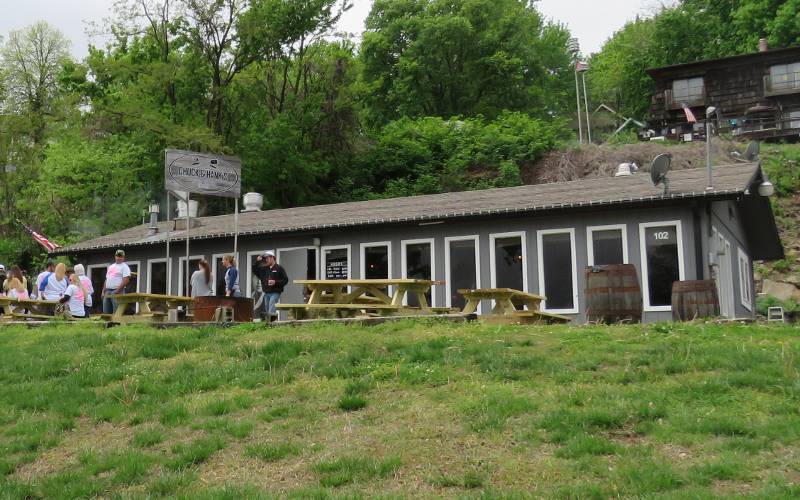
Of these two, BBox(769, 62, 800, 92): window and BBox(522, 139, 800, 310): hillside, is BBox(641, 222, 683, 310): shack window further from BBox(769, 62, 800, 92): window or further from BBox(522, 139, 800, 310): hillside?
BBox(769, 62, 800, 92): window

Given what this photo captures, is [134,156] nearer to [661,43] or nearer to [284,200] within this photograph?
[284,200]

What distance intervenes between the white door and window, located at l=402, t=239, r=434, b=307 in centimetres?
635

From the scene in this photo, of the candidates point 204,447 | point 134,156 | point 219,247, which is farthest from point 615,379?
point 134,156

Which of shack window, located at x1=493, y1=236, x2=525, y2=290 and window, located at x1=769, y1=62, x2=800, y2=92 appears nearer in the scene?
shack window, located at x1=493, y1=236, x2=525, y2=290

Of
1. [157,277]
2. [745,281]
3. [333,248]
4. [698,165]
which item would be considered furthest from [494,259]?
[698,165]

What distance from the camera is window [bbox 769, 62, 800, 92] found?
4656cm

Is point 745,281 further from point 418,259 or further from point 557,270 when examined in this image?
point 418,259

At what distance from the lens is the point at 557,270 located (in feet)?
61.2

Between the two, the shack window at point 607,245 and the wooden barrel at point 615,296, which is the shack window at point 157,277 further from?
the wooden barrel at point 615,296

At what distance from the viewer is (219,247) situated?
77.0ft

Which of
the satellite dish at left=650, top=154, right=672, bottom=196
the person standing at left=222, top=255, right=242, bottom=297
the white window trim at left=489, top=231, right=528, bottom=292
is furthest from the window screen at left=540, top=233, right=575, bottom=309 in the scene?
the person standing at left=222, top=255, right=242, bottom=297

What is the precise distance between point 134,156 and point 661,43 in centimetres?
3720

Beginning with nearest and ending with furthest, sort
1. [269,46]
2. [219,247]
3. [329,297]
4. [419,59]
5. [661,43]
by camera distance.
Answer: [329,297], [219,247], [269,46], [419,59], [661,43]

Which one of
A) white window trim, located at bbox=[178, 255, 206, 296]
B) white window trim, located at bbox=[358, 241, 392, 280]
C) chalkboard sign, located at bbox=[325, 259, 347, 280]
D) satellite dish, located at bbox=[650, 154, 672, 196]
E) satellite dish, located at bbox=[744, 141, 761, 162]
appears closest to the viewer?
satellite dish, located at bbox=[650, 154, 672, 196]
